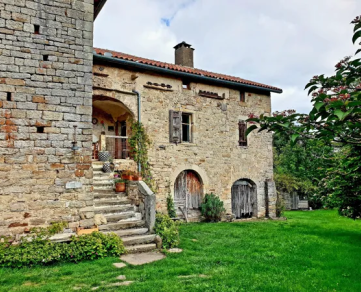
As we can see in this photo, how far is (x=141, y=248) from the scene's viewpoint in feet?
21.4

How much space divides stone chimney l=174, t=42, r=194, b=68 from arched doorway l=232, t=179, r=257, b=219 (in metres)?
5.92

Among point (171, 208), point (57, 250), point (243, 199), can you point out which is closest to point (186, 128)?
point (171, 208)

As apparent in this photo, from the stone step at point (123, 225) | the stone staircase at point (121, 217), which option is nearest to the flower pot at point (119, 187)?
the stone staircase at point (121, 217)

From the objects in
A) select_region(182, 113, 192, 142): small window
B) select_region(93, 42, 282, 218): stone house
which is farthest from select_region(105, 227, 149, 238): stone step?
select_region(182, 113, 192, 142): small window

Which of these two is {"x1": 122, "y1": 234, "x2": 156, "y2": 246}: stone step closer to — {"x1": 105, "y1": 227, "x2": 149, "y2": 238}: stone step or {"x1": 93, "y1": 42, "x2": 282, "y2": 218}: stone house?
{"x1": 105, "y1": 227, "x2": 149, "y2": 238}: stone step

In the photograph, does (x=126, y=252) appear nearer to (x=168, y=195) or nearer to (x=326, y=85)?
(x=168, y=195)

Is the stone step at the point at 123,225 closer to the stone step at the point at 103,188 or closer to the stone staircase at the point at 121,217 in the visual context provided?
the stone staircase at the point at 121,217

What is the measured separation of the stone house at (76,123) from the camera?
19.5 ft

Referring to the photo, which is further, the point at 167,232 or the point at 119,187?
the point at 119,187

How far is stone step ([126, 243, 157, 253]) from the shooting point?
20.9ft

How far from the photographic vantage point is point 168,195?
10.4 meters

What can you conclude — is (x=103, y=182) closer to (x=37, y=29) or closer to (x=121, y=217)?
(x=121, y=217)

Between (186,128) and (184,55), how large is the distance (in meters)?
4.18

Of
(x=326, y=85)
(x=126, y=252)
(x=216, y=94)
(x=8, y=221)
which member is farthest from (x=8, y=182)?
(x=216, y=94)
